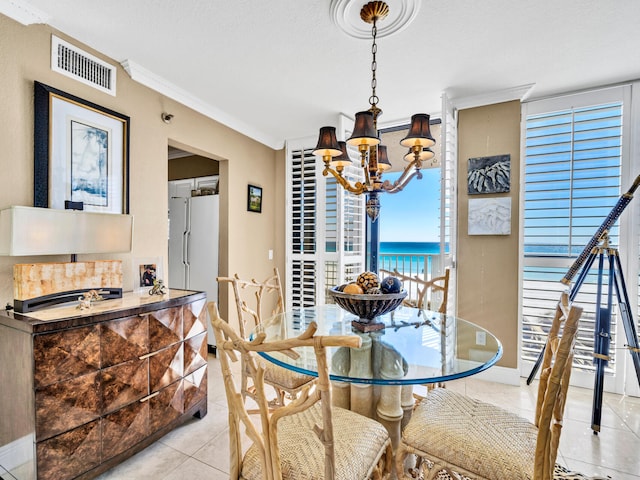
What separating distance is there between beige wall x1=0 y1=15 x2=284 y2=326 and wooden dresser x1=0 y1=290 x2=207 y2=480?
1.60 ft

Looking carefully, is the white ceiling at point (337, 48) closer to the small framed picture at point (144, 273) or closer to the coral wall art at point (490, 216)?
the coral wall art at point (490, 216)

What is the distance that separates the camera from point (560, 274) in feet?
9.22

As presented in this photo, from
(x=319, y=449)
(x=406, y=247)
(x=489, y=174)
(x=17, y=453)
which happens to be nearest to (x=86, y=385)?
(x=17, y=453)

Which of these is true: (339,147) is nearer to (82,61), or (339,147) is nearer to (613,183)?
(82,61)

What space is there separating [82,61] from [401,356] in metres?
2.64

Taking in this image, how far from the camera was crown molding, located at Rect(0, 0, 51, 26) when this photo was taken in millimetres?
1703

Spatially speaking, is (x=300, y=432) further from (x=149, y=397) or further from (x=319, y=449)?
(x=149, y=397)

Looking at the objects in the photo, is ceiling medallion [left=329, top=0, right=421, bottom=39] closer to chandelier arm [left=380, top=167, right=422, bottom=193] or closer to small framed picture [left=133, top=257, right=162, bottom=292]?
chandelier arm [left=380, top=167, right=422, bottom=193]

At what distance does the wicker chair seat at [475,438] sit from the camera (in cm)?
112

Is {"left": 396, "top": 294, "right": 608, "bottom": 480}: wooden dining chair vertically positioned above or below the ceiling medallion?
below

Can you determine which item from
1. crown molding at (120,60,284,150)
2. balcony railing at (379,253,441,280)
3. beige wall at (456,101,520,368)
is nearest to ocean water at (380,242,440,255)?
balcony railing at (379,253,441,280)

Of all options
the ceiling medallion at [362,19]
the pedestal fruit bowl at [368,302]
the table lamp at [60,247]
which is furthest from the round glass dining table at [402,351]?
the ceiling medallion at [362,19]

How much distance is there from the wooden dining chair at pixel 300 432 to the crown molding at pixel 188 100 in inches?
88.0

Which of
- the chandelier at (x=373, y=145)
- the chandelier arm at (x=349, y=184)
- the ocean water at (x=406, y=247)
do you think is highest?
the chandelier at (x=373, y=145)
